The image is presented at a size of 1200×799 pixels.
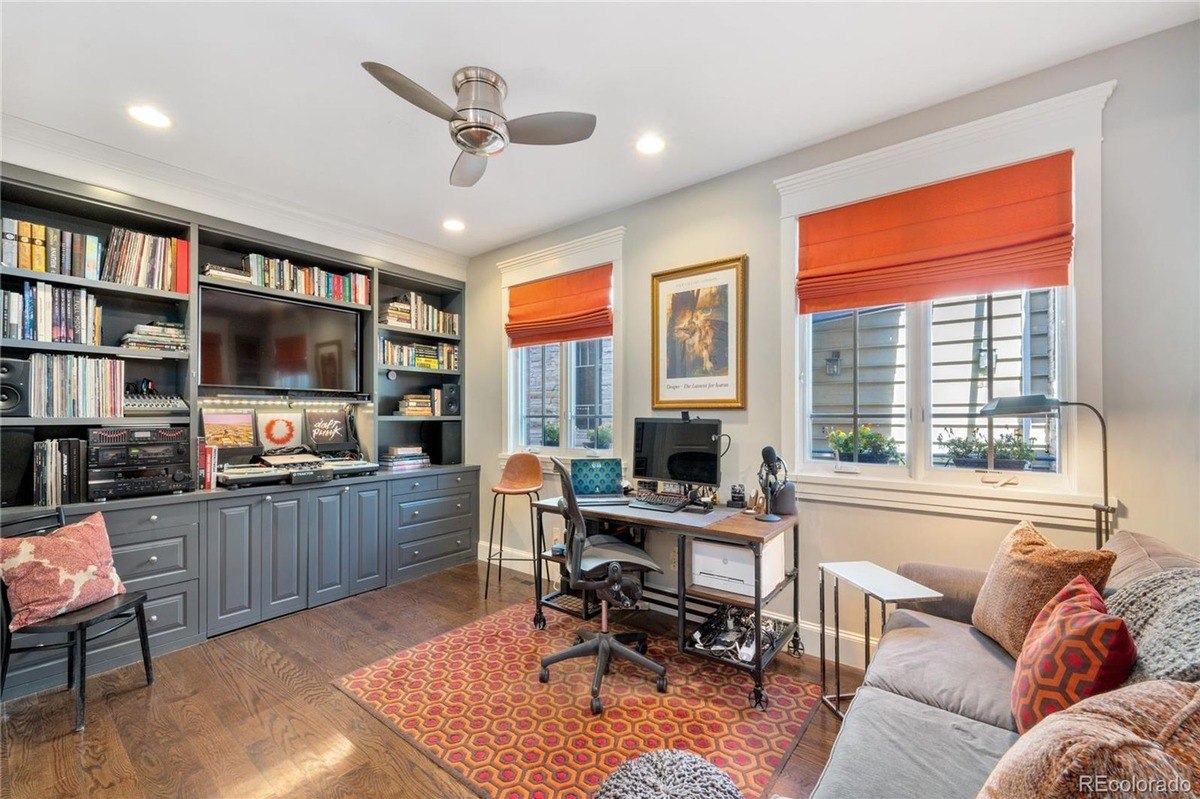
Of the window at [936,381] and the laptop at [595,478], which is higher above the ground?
the window at [936,381]

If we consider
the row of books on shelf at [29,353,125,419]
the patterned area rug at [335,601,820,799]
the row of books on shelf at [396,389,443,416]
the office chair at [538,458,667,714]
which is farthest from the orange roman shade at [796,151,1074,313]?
the row of books on shelf at [29,353,125,419]

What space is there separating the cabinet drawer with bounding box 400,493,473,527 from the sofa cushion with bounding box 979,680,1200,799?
3.80 metres

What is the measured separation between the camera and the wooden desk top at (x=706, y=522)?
2268 millimetres

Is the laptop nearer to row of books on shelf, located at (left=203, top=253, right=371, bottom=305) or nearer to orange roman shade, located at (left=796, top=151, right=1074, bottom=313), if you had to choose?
orange roman shade, located at (left=796, top=151, right=1074, bottom=313)

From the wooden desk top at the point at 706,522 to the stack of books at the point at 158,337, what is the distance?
2545 mm

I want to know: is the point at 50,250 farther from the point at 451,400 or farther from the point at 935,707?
the point at 935,707

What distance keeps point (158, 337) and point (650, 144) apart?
311cm

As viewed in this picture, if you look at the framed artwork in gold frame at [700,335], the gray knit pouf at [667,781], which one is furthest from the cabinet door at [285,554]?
the gray knit pouf at [667,781]

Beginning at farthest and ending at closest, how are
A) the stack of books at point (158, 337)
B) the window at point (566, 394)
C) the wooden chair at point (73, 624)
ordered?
1. the window at point (566, 394)
2. the stack of books at point (158, 337)
3. the wooden chair at point (73, 624)

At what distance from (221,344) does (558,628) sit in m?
2.86

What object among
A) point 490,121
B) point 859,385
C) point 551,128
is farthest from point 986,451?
point 490,121

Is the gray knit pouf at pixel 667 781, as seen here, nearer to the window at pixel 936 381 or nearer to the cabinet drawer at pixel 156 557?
the window at pixel 936 381

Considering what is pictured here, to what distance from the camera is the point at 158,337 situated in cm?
290

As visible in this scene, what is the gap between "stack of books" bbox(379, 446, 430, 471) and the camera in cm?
392
